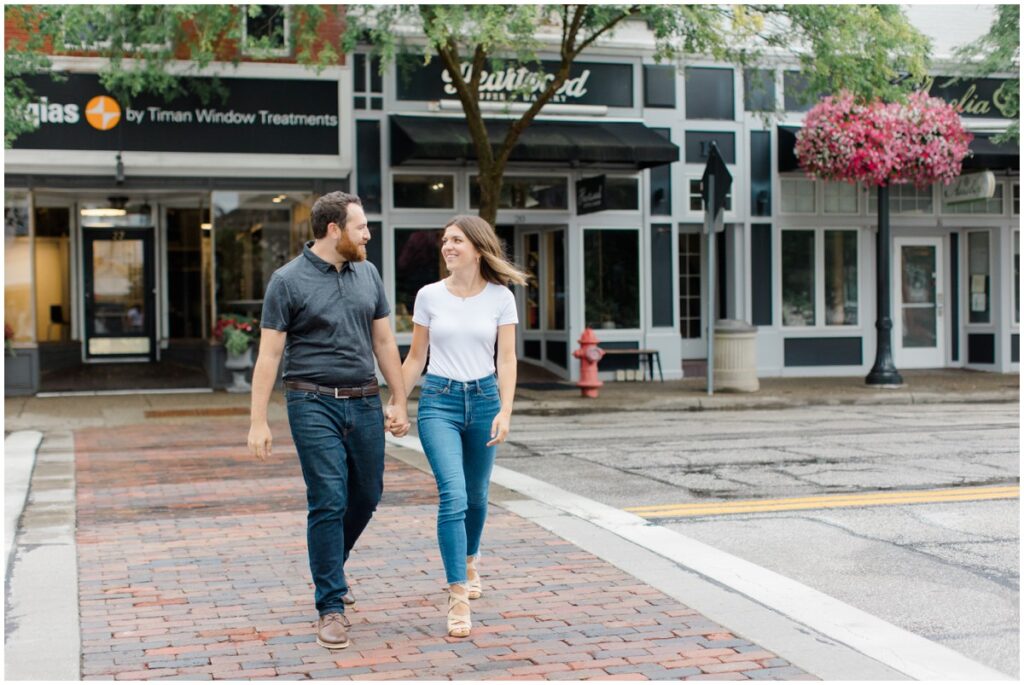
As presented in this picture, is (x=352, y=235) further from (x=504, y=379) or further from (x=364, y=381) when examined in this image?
(x=504, y=379)

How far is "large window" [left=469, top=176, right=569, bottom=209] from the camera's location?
2009cm

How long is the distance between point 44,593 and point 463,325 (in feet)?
8.36

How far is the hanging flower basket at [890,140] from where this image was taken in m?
19.1

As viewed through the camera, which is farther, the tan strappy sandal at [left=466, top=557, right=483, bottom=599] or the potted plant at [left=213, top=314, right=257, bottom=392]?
the potted plant at [left=213, top=314, right=257, bottom=392]

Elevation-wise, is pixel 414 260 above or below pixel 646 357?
above

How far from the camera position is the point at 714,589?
20.0 feet

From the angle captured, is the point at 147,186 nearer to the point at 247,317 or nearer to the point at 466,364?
the point at 247,317

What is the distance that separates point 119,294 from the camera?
22.6 m

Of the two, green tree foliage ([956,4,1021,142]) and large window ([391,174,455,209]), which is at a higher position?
green tree foliage ([956,4,1021,142])

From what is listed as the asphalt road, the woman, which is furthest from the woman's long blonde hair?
the asphalt road

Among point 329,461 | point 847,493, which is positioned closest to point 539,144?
point 847,493

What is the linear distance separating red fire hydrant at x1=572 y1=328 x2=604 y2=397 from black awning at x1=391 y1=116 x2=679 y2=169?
112 inches

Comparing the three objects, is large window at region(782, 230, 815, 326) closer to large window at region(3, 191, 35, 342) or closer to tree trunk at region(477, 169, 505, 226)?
tree trunk at region(477, 169, 505, 226)

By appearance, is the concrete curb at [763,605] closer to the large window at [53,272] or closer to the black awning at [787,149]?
the black awning at [787,149]
